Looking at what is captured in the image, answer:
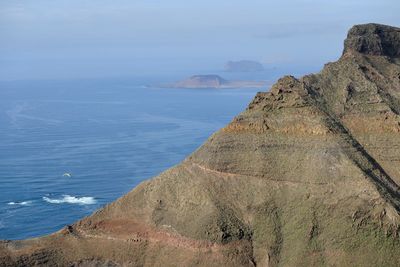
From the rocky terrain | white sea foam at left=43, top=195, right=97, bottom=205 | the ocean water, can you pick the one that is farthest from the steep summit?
white sea foam at left=43, top=195, right=97, bottom=205

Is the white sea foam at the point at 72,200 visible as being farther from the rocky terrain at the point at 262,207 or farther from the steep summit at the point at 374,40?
the rocky terrain at the point at 262,207

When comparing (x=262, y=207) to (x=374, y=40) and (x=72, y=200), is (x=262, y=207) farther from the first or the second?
(x=72, y=200)

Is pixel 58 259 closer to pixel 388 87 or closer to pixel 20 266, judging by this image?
pixel 20 266

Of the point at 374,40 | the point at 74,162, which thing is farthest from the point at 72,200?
the point at 374,40

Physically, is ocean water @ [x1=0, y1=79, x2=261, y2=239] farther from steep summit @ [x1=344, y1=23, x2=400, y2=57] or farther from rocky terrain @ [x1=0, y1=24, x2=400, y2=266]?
steep summit @ [x1=344, y1=23, x2=400, y2=57]

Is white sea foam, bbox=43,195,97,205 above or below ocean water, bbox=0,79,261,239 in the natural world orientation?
below

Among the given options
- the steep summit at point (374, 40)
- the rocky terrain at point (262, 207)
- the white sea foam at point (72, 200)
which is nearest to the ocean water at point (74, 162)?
the white sea foam at point (72, 200)
